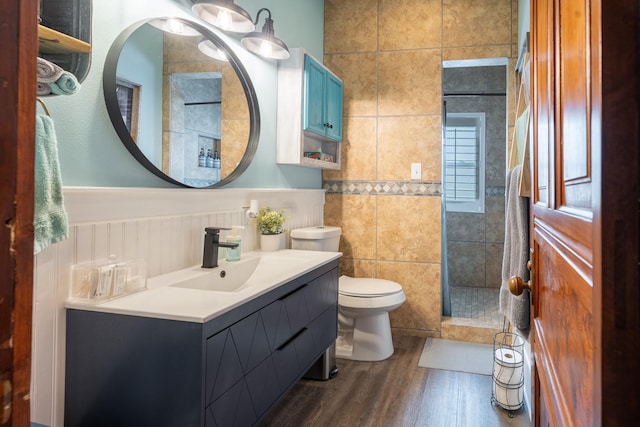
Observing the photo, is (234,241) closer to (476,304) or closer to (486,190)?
(476,304)

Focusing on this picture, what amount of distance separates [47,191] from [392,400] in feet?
6.73

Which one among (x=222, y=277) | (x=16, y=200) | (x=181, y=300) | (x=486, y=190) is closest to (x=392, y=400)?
(x=222, y=277)

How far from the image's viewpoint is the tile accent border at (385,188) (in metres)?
3.46

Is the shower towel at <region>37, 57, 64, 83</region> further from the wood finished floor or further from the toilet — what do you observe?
the toilet

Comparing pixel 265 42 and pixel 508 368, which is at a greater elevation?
pixel 265 42

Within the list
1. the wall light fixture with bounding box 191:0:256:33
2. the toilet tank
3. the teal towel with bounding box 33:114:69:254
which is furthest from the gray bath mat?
the teal towel with bounding box 33:114:69:254

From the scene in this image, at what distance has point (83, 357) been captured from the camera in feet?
4.39

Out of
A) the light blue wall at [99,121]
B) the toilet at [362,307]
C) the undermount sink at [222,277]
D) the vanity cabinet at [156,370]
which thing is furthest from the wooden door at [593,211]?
the toilet at [362,307]

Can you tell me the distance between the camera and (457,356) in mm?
3105

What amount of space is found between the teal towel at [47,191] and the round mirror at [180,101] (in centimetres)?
50

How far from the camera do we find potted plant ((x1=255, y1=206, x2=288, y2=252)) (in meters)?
2.55

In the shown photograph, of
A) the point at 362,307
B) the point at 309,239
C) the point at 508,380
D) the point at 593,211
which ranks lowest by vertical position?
the point at 508,380

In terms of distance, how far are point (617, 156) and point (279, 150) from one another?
2597mm

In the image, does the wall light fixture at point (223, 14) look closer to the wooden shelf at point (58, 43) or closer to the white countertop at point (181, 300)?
the wooden shelf at point (58, 43)
